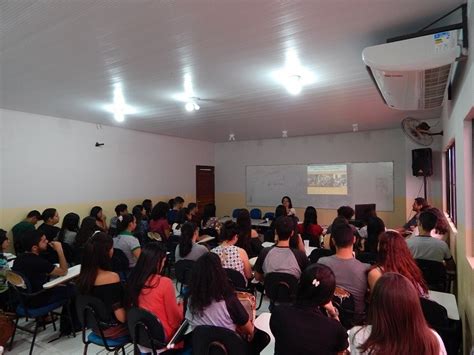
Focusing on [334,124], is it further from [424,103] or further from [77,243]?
[77,243]

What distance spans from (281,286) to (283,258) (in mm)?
247

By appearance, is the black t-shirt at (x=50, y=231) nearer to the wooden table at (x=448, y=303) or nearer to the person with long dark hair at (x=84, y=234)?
the person with long dark hair at (x=84, y=234)

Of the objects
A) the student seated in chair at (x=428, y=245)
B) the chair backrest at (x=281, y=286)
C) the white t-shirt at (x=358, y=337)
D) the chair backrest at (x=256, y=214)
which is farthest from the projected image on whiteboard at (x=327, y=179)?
the white t-shirt at (x=358, y=337)

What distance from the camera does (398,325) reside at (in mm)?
1262

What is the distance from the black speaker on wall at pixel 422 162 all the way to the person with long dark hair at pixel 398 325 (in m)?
6.10

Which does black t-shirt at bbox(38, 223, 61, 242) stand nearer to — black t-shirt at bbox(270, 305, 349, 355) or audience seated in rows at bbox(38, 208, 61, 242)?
audience seated in rows at bbox(38, 208, 61, 242)

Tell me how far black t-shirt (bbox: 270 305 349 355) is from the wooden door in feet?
26.6

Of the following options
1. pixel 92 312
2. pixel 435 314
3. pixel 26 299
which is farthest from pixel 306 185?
pixel 92 312

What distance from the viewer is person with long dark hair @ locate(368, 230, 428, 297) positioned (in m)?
2.19

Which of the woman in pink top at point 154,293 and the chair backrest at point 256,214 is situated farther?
the chair backrest at point 256,214

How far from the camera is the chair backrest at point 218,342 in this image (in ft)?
5.33

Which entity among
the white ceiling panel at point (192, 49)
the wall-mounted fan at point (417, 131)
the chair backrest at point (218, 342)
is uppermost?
the white ceiling panel at point (192, 49)

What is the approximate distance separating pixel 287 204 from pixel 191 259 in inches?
175

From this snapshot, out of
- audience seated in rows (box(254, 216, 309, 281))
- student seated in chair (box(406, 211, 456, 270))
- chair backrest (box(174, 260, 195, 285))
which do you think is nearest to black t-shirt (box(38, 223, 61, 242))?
chair backrest (box(174, 260, 195, 285))
